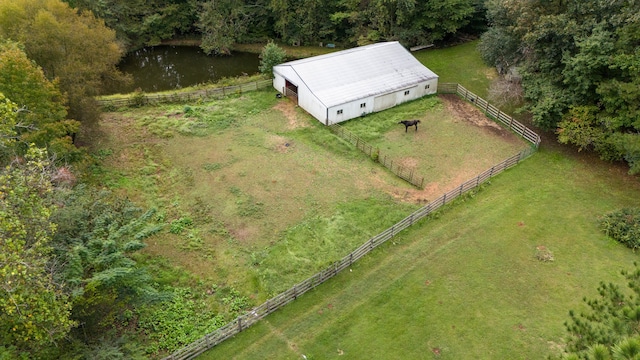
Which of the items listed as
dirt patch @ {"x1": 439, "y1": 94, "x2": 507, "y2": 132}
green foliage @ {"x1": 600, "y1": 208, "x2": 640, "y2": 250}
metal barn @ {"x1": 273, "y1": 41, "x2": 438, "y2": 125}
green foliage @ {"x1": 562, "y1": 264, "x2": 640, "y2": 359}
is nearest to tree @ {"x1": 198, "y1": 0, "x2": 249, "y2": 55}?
metal barn @ {"x1": 273, "y1": 41, "x2": 438, "y2": 125}

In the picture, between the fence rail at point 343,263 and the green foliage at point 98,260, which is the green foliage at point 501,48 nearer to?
the fence rail at point 343,263

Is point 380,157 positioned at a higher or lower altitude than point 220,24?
lower

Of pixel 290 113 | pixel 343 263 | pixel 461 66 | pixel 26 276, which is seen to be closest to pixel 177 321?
pixel 343 263

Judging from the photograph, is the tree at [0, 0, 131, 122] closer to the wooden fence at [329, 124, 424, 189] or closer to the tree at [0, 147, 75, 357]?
the tree at [0, 147, 75, 357]

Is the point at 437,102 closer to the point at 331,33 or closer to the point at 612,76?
the point at 612,76

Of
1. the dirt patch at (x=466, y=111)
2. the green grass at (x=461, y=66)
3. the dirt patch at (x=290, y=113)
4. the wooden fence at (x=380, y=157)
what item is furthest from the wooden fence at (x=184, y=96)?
the green grass at (x=461, y=66)

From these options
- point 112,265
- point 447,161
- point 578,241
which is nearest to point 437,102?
point 447,161

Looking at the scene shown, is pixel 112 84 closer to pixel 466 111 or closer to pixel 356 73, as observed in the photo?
pixel 356 73
